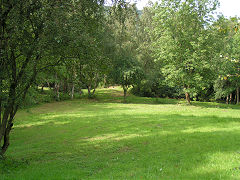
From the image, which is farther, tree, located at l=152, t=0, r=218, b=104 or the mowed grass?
tree, located at l=152, t=0, r=218, b=104

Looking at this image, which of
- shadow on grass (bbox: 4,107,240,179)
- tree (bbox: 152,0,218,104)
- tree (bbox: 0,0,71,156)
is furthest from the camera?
tree (bbox: 152,0,218,104)

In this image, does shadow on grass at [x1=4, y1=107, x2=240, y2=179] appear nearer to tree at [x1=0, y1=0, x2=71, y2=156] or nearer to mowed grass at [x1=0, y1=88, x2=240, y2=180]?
mowed grass at [x1=0, y1=88, x2=240, y2=180]

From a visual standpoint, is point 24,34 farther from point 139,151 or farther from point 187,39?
point 187,39

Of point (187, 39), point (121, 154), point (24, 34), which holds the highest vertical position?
point (187, 39)

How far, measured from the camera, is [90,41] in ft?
30.8

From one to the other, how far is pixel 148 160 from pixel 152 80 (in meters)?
37.9

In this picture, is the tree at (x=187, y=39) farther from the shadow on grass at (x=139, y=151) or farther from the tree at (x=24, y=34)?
the tree at (x=24, y=34)

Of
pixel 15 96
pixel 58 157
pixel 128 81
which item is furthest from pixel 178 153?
pixel 128 81

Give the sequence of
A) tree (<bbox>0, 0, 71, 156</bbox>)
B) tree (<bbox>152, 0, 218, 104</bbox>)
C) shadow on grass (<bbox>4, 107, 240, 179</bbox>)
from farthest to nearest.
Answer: tree (<bbox>152, 0, 218, 104</bbox>) → tree (<bbox>0, 0, 71, 156</bbox>) → shadow on grass (<bbox>4, 107, 240, 179</bbox>)

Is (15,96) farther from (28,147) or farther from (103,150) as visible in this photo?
(103,150)

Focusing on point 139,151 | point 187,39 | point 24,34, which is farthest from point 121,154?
point 187,39

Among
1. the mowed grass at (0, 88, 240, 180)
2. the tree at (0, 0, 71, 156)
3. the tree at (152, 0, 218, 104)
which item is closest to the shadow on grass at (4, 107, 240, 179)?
the mowed grass at (0, 88, 240, 180)

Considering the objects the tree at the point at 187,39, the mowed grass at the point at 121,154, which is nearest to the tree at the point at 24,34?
the mowed grass at the point at 121,154

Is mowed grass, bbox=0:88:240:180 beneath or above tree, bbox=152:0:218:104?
beneath
